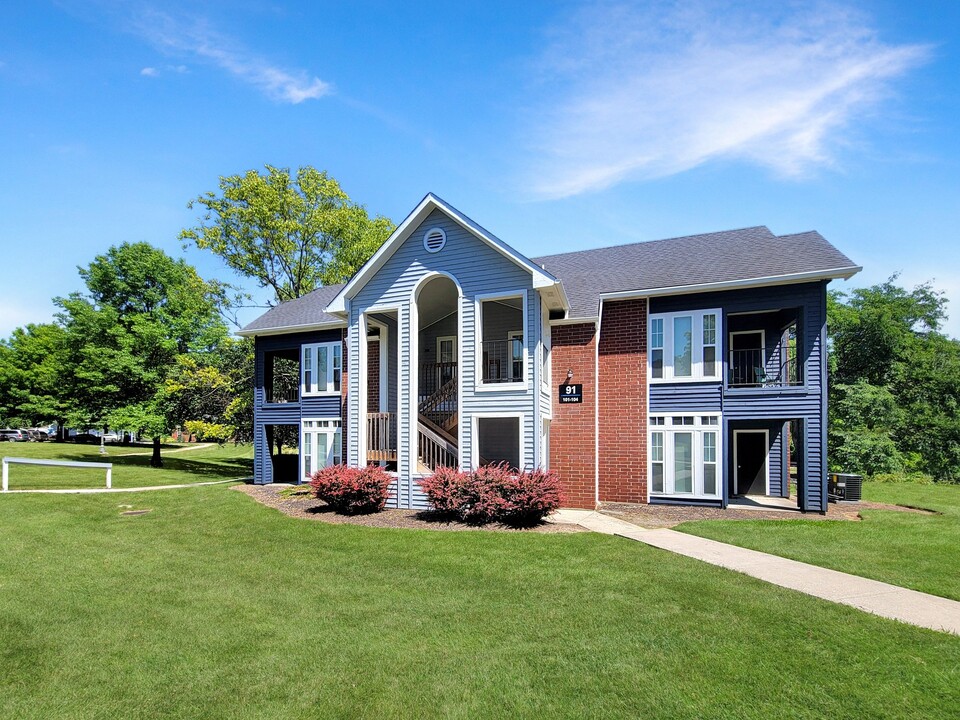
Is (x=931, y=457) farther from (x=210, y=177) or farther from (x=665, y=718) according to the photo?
(x=210, y=177)

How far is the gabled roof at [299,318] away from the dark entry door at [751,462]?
14.6 m

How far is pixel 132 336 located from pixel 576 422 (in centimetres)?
2447

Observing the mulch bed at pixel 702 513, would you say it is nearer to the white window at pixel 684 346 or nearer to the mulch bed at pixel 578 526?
the mulch bed at pixel 578 526

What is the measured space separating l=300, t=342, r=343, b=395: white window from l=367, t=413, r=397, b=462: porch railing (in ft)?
16.1

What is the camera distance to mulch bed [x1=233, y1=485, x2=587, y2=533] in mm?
12484

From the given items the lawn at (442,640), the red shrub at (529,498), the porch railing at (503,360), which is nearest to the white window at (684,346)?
the porch railing at (503,360)

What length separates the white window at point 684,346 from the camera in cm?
1642

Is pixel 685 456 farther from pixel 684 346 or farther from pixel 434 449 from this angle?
pixel 434 449

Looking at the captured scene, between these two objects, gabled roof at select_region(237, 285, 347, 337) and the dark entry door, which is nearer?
the dark entry door

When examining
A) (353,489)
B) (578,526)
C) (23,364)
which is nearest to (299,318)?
(353,489)

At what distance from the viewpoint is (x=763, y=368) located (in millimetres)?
17781

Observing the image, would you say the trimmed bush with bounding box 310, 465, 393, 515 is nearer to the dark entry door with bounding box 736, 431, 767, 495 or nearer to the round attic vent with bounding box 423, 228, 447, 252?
the round attic vent with bounding box 423, 228, 447, 252

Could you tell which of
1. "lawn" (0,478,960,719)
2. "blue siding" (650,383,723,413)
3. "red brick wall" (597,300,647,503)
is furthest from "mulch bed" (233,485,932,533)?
"blue siding" (650,383,723,413)

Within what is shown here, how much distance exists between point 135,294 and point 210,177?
9.47 m
